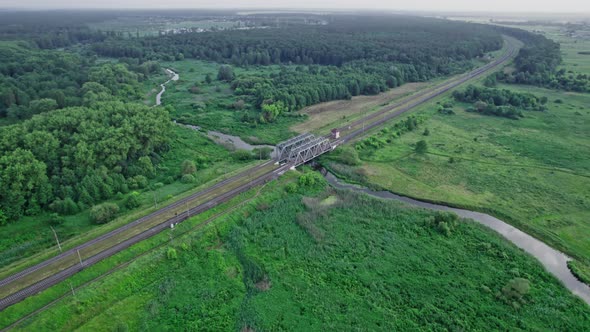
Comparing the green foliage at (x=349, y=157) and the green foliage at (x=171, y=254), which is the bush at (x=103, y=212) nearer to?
the green foliage at (x=171, y=254)

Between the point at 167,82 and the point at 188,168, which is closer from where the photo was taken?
the point at 188,168

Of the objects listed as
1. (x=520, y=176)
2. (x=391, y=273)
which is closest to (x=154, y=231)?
(x=391, y=273)

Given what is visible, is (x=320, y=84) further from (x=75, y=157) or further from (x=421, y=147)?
(x=75, y=157)

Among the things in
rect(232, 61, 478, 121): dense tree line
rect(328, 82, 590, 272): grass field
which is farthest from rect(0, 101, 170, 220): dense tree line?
rect(328, 82, 590, 272): grass field

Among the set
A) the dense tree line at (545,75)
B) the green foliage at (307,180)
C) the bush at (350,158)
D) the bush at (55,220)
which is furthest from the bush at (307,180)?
the dense tree line at (545,75)

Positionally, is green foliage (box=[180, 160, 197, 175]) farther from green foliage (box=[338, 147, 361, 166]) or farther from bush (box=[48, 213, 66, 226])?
green foliage (box=[338, 147, 361, 166])

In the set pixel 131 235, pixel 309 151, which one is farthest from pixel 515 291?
pixel 131 235

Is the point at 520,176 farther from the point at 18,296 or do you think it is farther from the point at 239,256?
the point at 18,296
